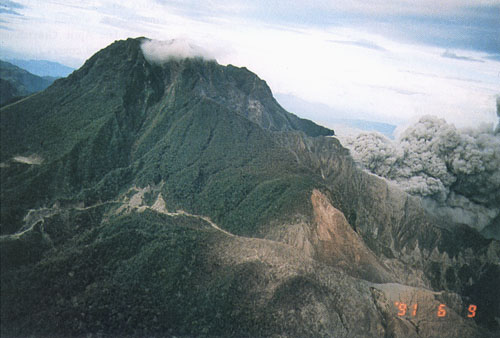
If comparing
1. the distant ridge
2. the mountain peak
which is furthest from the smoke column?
the distant ridge

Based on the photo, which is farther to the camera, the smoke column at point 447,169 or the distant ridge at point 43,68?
the distant ridge at point 43,68

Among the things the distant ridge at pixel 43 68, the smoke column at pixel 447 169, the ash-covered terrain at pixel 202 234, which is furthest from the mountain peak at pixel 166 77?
the distant ridge at pixel 43 68

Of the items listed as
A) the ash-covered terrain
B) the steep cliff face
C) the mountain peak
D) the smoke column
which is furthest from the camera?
the mountain peak

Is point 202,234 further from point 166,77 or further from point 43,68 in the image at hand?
point 43,68

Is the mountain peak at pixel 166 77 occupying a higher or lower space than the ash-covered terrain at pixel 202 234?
higher

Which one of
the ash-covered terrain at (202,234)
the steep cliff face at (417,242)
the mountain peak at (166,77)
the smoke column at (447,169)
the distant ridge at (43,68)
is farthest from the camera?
the distant ridge at (43,68)

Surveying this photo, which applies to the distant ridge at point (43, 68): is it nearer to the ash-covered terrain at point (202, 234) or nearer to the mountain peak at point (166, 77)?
the mountain peak at point (166, 77)

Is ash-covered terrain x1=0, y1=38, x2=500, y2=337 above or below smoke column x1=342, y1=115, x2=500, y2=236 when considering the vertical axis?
below

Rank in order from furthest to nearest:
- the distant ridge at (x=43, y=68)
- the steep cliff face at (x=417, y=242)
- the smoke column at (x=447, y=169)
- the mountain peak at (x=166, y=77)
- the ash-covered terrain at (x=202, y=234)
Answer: the distant ridge at (x=43, y=68)
the mountain peak at (x=166, y=77)
the smoke column at (x=447, y=169)
the steep cliff face at (x=417, y=242)
the ash-covered terrain at (x=202, y=234)

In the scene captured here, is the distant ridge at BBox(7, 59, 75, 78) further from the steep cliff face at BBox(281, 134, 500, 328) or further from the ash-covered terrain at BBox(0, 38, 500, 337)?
the steep cliff face at BBox(281, 134, 500, 328)
